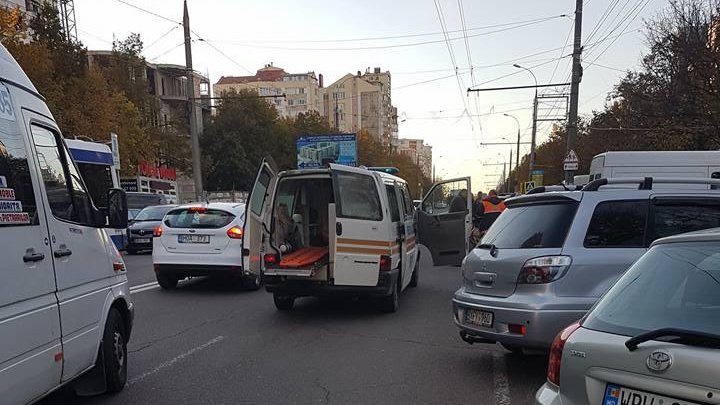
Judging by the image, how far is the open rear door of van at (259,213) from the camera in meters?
7.75

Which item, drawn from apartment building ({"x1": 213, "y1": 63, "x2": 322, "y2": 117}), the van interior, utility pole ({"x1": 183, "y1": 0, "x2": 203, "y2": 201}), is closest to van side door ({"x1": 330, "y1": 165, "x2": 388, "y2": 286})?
the van interior

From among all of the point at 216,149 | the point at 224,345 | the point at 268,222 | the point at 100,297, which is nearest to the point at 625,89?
the point at 268,222

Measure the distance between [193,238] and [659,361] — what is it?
8.88 metres

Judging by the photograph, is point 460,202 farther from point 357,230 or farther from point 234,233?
point 234,233

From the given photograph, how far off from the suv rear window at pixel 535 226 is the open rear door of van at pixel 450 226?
4.60m

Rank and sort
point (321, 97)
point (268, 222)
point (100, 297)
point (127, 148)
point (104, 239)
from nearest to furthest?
point (100, 297) < point (104, 239) < point (268, 222) < point (127, 148) < point (321, 97)

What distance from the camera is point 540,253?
4938mm

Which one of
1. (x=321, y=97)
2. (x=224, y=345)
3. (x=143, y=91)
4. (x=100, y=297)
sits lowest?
(x=224, y=345)

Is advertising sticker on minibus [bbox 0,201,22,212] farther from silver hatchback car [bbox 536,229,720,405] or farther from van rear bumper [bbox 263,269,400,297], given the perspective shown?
van rear bumper [bbox 263,269,400,297]

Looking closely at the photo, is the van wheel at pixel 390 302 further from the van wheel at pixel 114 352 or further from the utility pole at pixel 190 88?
the utility pole at pixel 190 88

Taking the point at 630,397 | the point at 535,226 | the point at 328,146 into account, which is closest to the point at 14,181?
the point at 630,397

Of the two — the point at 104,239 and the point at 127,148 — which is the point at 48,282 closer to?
the point at 104,239

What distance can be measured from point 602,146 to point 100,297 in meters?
33.9

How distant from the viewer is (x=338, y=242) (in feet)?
24.6
